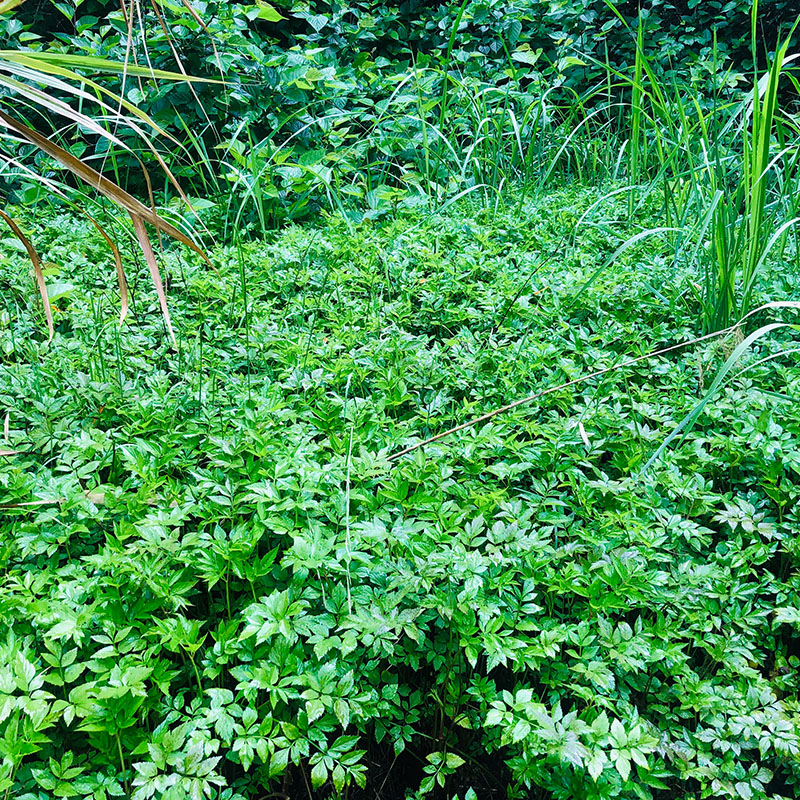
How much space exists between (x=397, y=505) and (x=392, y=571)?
0.63 ft

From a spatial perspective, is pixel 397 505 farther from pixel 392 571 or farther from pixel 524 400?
pixel 524 400

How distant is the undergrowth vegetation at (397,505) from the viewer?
3.90 ft

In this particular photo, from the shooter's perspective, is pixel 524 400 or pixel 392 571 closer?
pixel 392 571

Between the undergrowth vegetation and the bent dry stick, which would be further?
the bent dry stick

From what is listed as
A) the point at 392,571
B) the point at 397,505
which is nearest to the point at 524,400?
the point at 397,505

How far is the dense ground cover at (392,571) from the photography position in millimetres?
1170

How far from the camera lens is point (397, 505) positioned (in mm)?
1514

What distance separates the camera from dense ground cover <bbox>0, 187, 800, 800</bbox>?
117cm

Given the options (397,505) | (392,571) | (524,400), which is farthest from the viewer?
(524,400)

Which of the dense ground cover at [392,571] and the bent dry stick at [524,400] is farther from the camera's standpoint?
the bent dry stick at [524,400]

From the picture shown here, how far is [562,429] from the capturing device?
1771 mm

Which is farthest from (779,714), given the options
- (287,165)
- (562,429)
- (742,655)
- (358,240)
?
(287,165)

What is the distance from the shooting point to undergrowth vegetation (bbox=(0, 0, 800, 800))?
1.19m

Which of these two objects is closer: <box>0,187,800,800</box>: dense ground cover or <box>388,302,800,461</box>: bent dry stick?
<box>0,187,800,800</box>: dense ground cover
